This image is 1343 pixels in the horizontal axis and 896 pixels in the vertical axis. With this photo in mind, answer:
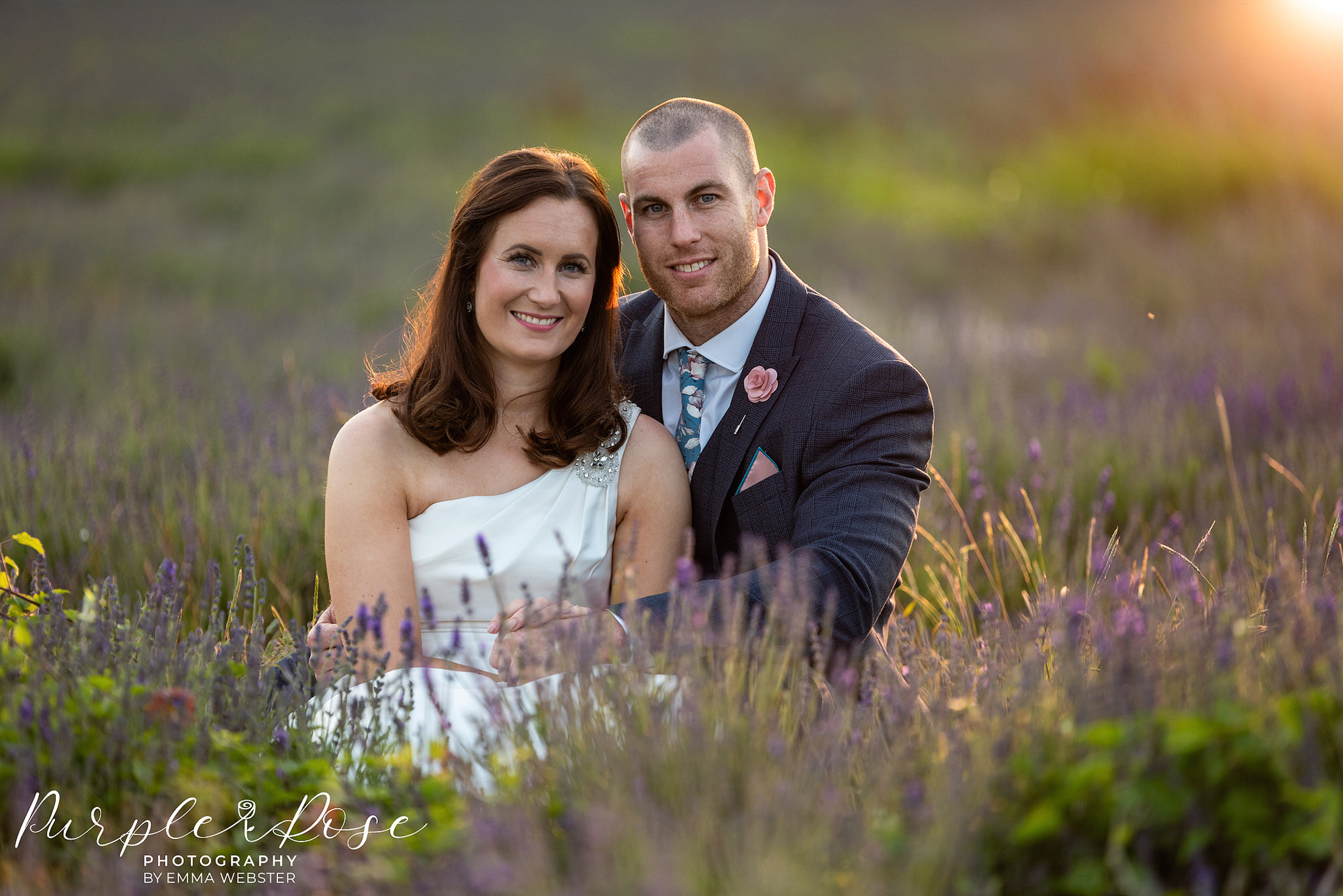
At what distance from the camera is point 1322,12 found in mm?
12477

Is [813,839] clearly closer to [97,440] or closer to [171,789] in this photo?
[171,789]

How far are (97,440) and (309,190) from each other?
9090 mm

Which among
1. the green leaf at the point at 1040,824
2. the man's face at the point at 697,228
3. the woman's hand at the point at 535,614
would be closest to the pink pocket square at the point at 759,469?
the man's face at the point at 697,228

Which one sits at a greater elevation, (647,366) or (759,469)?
(647,366)

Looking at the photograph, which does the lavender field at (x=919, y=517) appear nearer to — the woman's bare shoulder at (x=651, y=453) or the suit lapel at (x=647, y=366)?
the woman's bare shoulder at (x=651, y=453)

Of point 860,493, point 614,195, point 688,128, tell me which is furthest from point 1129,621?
point 614,195

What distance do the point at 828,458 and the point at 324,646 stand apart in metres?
1.50

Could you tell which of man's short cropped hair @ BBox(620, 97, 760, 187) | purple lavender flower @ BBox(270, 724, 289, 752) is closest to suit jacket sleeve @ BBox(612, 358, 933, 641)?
purple lavender flower @ BBox(270, 724, 289, 752)

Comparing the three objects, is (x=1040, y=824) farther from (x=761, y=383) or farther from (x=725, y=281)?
(x=725, y=281)

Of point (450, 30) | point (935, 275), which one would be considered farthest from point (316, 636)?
point (450, 30)

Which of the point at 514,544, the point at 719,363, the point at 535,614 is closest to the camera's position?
the point at 535,614

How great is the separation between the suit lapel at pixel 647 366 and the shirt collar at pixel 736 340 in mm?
97

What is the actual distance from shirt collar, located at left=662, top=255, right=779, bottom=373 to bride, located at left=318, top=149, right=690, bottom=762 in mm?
323

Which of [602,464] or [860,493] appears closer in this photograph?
[860,493]
